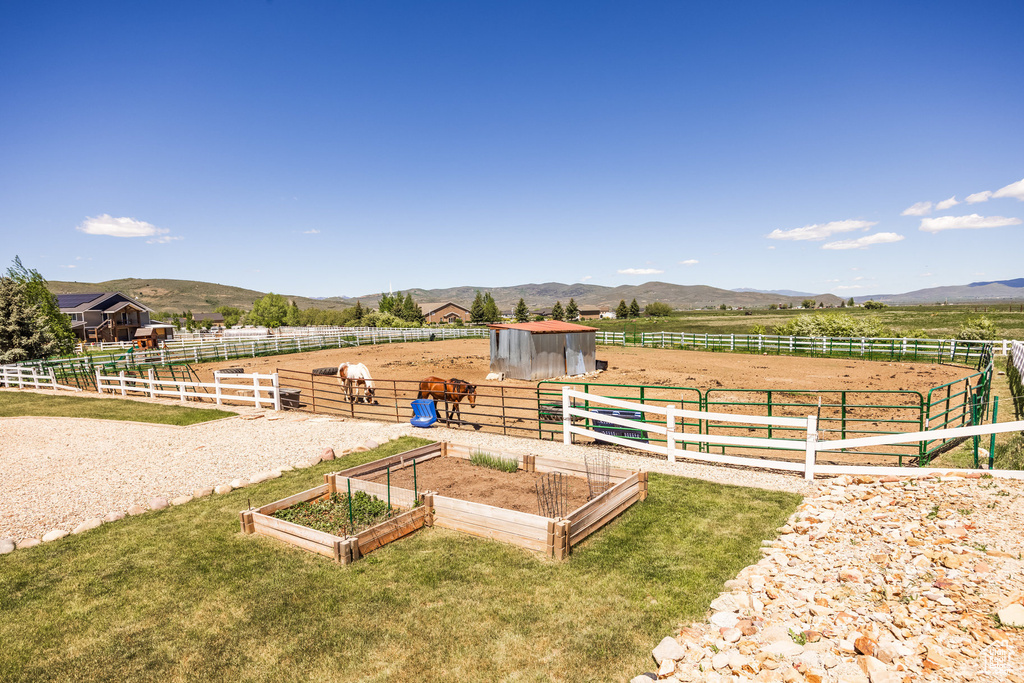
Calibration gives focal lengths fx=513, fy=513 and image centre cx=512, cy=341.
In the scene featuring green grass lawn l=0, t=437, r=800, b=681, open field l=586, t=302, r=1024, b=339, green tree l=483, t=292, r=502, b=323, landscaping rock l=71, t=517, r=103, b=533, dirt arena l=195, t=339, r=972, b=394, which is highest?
green tree l=483, t=292, r=502, b=323

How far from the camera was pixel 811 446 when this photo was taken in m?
9.05

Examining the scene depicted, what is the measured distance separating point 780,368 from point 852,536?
23.5 meters

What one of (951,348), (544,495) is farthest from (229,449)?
(951,348)

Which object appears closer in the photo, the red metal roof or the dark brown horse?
the dark brown horse

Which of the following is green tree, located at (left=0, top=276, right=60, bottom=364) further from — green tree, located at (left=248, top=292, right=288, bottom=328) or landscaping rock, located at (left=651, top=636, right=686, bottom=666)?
green tree, located at (left=248, top=292, right=288, bottom=328)

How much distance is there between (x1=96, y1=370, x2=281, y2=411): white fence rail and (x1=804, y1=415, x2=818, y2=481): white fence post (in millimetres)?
15258

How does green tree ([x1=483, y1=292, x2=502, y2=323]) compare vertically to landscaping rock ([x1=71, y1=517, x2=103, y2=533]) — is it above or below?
above

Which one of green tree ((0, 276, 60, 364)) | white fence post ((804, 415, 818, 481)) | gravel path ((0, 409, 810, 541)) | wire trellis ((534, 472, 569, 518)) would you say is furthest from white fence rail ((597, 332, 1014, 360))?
green tree ((0, 276, 60, 364))

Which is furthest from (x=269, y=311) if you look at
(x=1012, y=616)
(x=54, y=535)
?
(x=1012, y=616)

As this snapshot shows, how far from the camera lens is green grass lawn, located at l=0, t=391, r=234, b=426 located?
1650cm

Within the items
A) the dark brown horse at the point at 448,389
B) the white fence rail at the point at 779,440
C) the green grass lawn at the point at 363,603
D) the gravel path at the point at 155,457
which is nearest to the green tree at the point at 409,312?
the dark brown horse at the point at 448,389

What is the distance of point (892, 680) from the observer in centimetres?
402

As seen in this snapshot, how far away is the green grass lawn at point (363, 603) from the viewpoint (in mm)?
4754

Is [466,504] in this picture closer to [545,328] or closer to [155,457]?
[155,457]
